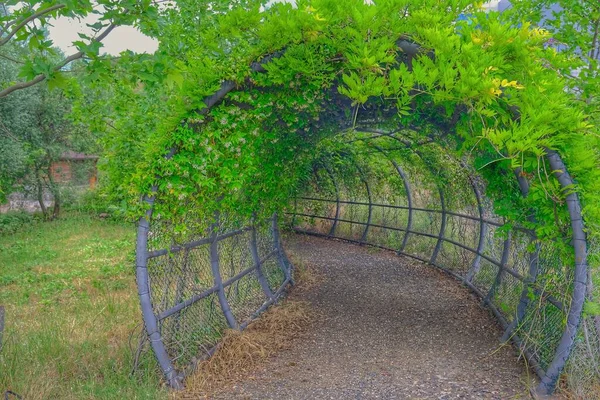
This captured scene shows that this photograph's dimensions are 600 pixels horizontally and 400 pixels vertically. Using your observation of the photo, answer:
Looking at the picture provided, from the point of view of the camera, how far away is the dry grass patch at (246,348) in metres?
4.34

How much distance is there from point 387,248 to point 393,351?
6.12 meters

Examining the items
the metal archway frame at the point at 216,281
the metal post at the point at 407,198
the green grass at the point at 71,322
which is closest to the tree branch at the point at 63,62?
the metal archway frame at the point at 216,281

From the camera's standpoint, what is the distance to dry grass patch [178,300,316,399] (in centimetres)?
434

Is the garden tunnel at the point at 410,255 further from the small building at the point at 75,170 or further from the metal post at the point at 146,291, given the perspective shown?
the small building at the point at 75,170

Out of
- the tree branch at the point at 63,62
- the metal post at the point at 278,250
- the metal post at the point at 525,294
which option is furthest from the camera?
the metal post at the point at 278,250

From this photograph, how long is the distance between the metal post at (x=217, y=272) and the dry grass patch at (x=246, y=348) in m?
0.20

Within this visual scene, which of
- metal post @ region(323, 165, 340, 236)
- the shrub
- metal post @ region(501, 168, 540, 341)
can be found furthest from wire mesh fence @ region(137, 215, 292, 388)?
the shrub

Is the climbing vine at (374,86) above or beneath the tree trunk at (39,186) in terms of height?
above

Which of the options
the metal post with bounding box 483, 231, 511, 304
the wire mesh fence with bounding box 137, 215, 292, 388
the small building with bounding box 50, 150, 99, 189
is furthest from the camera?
the small building with bounding box 50, 150, 99, 189

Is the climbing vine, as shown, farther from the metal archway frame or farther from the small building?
the small building

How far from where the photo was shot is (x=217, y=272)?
5086 millimetres

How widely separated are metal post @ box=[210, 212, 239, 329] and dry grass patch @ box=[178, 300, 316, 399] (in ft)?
0.66

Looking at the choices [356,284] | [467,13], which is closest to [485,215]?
[356,284]

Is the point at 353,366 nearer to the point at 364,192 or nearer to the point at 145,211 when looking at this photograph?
the point at 145,211
